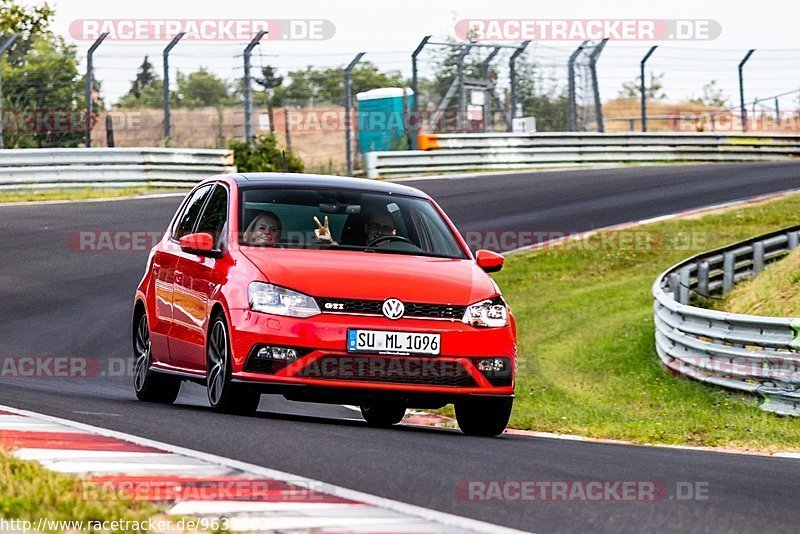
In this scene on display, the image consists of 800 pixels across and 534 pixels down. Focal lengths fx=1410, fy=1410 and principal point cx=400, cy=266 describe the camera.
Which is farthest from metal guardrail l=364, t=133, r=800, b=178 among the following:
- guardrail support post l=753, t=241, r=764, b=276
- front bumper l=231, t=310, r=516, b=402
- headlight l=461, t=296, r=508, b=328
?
front bumper l=231, t=310, r=516, b=402

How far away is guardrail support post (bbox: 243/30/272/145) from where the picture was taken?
1115 inches

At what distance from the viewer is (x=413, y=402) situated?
28.1ft

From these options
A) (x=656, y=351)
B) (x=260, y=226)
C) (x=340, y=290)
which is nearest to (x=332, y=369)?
(x=340, y=290)

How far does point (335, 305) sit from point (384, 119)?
29.7 meters

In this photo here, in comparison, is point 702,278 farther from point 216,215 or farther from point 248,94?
point 248,94

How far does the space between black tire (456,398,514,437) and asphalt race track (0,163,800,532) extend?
0.16m

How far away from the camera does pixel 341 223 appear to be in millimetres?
9570

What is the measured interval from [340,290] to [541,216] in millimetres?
16558

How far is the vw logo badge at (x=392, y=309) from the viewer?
8.41m

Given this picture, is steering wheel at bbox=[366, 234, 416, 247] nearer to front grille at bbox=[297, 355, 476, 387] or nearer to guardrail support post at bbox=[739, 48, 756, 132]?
front grille at bbox=[297, 355, 476, 387]

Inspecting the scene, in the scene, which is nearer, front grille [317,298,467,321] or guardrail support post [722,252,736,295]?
front grille [317,298,467,321]

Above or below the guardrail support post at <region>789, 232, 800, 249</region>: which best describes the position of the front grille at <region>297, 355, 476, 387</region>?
above

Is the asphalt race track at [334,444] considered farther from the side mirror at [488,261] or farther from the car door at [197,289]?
the side mirror at [488,261]

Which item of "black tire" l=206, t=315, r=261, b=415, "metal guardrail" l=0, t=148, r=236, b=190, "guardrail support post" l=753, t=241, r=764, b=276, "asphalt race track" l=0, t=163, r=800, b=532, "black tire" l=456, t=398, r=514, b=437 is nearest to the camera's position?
"asphalt race track" l=0, t=163, r=800, b=532
